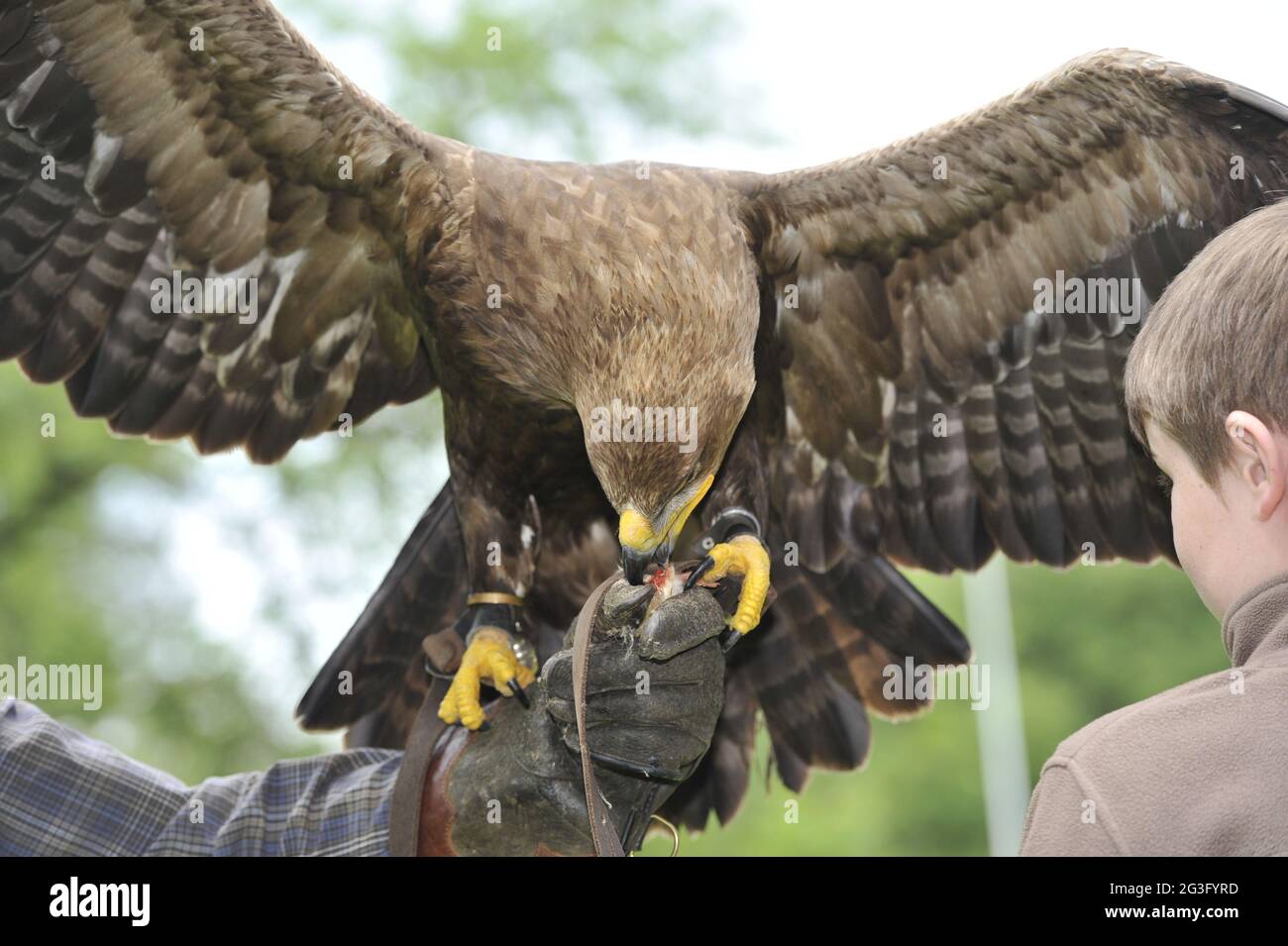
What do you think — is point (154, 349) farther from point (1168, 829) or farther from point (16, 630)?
point (16, 630)

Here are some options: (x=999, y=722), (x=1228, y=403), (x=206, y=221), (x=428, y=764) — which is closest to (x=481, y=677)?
(x=428, y=764)

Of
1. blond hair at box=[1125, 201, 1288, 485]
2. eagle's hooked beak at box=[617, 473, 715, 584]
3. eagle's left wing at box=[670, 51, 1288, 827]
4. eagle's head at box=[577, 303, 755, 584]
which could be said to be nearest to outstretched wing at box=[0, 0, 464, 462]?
eagle's head at box=[577, 303, 755, 584]

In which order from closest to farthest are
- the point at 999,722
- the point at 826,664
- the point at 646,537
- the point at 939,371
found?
the point at 646,537
the point at 939,371
the point at 826,664
the point at 999,722

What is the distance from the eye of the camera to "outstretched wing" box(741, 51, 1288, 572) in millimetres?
3453

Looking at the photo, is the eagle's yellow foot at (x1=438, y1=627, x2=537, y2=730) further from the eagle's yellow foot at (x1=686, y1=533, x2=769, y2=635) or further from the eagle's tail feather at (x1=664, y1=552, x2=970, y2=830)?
the eagle's tail feather at (x1=664, y1=552, x2=970, y2=830)

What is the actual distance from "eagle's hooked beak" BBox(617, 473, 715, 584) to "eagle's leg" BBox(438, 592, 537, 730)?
45 cm

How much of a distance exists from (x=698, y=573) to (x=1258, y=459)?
167 centimetres

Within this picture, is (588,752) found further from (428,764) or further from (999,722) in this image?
(999,722)

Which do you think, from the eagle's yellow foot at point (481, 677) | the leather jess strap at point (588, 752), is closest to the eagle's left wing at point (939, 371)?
the eagle's yellow foot at point (481, 677)

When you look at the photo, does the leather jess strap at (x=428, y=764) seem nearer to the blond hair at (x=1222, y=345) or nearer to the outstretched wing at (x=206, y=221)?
the outstretched wing at (x=206, y=221)

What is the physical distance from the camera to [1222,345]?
180 centimetres

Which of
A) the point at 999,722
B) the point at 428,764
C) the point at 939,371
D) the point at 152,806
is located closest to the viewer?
the point at 152,806

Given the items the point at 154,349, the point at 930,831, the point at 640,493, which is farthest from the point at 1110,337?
the point at 930,831

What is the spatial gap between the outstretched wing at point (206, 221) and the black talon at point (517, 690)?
1.10 m
